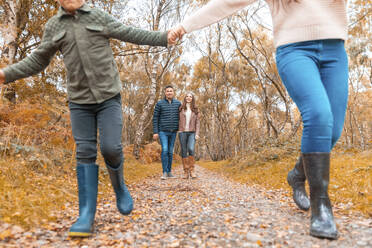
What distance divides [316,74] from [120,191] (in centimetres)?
213

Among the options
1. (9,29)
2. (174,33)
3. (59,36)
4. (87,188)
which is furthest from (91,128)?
(9,29)

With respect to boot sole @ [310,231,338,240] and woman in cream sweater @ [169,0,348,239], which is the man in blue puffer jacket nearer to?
woman in cream sweater @ [169,0,348,239]

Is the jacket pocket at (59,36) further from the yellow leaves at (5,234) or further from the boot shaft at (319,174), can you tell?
the boot shaft at (319,174)

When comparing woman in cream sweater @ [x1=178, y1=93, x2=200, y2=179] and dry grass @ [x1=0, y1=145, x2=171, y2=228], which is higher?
woman in cream sweater @ [x1=178, y1=93, x2=200, y2=179]

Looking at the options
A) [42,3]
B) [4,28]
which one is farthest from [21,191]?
[42,3]

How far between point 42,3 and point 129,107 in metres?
18.5

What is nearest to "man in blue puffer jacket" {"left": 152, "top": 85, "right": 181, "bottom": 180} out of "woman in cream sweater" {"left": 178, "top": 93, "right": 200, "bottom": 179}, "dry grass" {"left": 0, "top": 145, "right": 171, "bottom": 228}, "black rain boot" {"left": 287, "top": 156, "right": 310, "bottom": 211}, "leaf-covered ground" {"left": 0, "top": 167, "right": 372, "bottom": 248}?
"woman in cream sweater" {"left": 178, "top": 93, "right": 200, "bottom": 179}

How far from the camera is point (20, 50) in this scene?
7.78 m

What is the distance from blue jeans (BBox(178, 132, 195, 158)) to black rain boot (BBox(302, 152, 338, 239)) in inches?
206

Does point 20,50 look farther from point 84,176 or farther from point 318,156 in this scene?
point 318,156

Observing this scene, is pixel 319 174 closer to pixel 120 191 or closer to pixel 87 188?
pixel 120 191

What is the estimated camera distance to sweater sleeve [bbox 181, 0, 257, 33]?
2.36 metres

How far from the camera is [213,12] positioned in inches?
95.9

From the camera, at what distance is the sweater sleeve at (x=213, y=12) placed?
2.36 metres
